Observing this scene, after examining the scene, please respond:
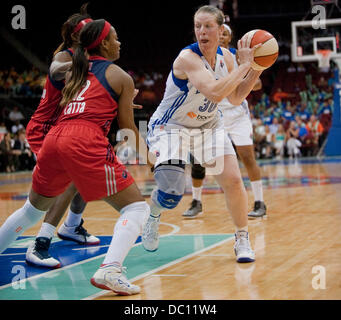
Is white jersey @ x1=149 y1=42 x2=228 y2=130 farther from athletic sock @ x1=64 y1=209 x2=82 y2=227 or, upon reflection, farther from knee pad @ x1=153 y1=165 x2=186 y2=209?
athletic sock @ x1=64 y1=209 x2=82 y2=227

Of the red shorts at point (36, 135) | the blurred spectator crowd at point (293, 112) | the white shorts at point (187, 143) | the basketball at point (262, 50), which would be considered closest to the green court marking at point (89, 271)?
the white shorts at point (187, 143)

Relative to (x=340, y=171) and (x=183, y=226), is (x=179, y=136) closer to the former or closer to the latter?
(x=183, y=226)

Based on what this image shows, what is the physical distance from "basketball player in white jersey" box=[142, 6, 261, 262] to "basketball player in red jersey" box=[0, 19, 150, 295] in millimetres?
826

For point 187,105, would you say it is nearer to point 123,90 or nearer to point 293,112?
point 123,90

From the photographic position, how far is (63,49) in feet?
15.7

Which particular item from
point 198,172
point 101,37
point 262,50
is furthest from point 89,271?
point 198,172

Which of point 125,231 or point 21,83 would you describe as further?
point 21,83

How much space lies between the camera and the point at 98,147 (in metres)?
3.71

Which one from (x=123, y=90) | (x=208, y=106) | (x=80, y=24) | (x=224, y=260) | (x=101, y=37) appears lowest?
(x=224, y=260)

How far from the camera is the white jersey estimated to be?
4746mm

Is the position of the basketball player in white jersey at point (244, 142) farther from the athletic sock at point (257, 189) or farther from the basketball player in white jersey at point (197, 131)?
the basketball player in white jersey at point (197, 131)

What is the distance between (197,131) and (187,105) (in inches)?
10.0
